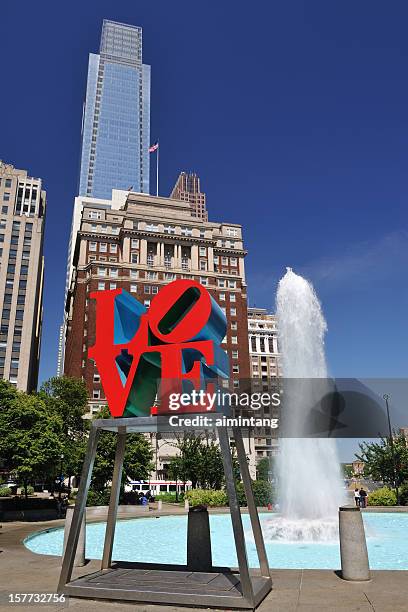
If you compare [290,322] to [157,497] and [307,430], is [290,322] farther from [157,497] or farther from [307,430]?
[157,497]

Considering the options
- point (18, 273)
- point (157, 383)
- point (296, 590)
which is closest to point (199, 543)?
point (296, 590)

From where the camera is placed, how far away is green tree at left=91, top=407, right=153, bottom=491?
40.4m

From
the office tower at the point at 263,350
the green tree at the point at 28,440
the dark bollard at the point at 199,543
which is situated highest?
the office tower at the point at 263,350

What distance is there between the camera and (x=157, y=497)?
184ft

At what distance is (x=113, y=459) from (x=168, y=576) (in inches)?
1328

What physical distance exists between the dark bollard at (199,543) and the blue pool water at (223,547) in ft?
12.9

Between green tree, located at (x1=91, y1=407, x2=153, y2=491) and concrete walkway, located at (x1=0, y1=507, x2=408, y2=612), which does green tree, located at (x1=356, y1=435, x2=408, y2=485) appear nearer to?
green tree, located at (x1=91, y1=407, x2=153, y2=491)

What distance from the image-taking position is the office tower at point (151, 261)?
294 feet

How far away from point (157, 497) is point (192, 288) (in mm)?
50986

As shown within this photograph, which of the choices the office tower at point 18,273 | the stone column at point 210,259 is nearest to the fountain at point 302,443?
the stone column at point 210,259

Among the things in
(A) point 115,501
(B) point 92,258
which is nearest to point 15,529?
(A) point 115,501

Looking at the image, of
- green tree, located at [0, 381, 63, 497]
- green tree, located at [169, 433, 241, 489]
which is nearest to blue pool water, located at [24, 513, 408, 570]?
green tree, located at [0, 381, 63, 497]

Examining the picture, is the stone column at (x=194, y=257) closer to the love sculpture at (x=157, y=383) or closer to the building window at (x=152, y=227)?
the building window at (x=152, y=227)

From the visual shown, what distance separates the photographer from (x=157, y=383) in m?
10.9
